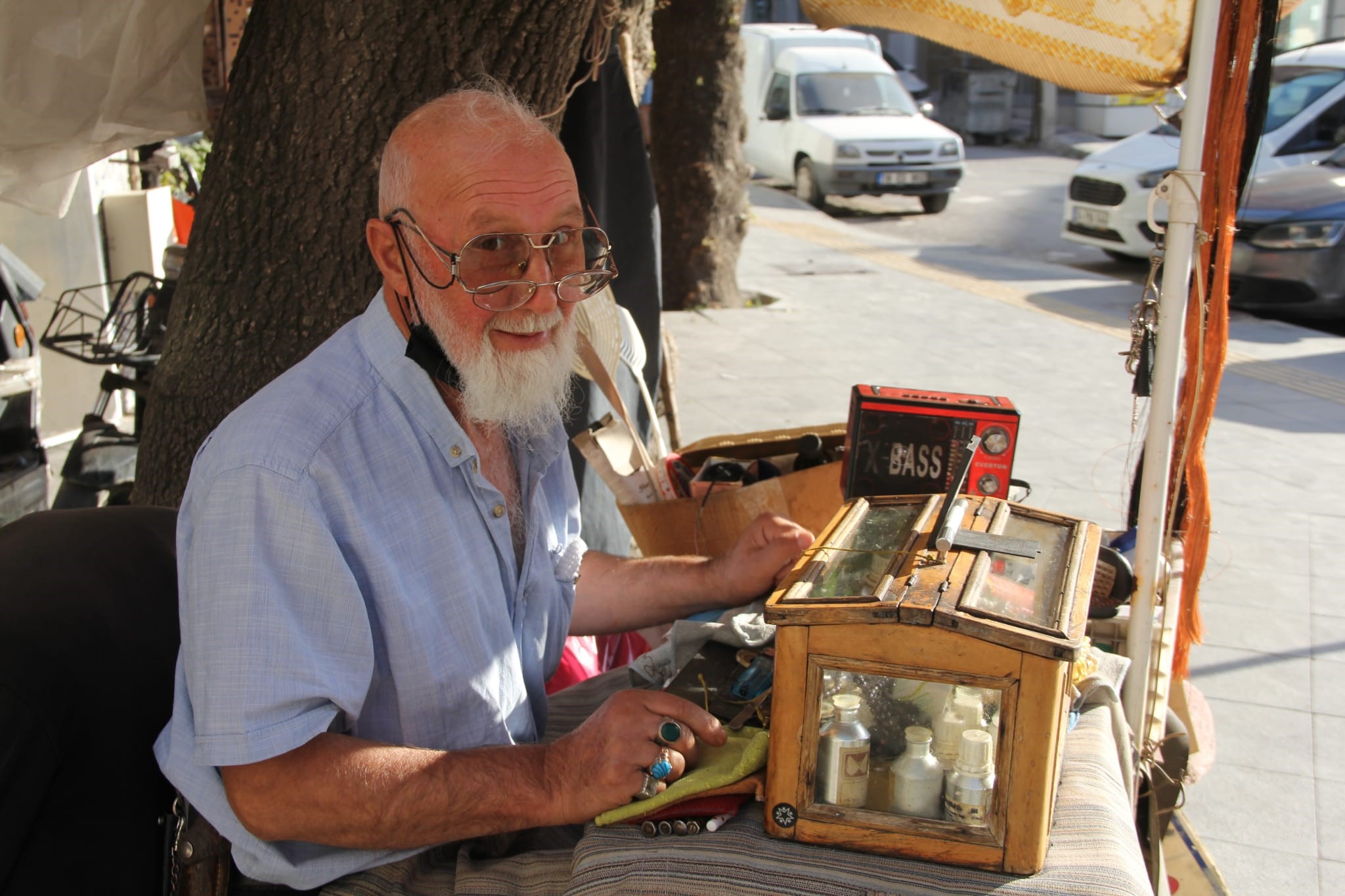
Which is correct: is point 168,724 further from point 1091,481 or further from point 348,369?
point 1091,481

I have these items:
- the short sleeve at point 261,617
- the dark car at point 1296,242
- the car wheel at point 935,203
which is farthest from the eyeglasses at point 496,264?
the car wheel at point 935,203

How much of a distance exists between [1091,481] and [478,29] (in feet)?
12.1

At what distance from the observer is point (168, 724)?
1.55m

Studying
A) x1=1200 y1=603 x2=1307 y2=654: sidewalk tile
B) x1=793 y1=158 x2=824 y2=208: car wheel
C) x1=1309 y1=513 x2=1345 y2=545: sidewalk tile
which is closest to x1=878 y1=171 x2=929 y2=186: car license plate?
x1=793 y1=158 x2=824 y2=208: car wheel

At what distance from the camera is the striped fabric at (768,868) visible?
142cm

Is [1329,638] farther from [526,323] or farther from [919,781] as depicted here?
[526,323]

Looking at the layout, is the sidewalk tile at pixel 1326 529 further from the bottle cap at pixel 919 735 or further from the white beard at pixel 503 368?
the white beard at pixel 503 368

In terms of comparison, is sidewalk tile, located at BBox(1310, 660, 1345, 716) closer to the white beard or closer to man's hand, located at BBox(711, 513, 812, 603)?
man's hand, located at BBox(711, 513, 812, 603)

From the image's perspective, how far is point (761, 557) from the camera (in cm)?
212

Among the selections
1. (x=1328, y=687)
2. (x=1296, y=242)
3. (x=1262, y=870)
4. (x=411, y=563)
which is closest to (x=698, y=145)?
(x=1296, y=242)

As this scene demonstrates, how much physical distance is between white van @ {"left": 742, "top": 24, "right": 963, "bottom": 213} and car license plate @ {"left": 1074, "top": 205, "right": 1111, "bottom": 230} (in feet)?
11.2

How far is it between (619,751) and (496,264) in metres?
0.73

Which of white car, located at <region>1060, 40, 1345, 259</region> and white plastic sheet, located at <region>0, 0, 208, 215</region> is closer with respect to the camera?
white plastic sheet, located at <region>0, 0, 208, 215</region>

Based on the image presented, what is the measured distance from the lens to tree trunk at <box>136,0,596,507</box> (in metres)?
2.57
